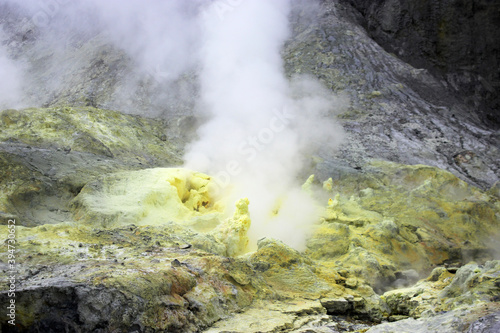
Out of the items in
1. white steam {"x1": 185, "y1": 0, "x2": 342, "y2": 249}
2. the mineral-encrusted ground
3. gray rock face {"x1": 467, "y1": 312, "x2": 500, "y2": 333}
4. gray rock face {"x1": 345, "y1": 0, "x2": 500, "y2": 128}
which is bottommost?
gray rock face {"x1": 467, "y1": 312, "x2": 500, "y2": 333}

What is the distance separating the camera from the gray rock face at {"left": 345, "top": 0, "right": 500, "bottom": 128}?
46.0ft

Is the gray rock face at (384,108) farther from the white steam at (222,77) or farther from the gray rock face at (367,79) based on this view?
the white steam at (222,77)

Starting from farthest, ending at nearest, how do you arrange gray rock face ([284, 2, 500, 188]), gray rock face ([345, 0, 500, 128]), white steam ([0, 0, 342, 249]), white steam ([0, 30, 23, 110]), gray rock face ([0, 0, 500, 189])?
gray rock face ([345, 0, 500, 128]) → white steam ([0, 30, 23, 110]) → gray rock face ([0, 0, 500, 189]) → gray rock face ([284, 2, 500, 188]) → white steam ([0, 0, 342, 249])

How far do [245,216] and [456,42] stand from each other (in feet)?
39.5

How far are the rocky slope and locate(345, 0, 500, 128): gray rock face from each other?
172cm

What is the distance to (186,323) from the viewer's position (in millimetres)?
3117

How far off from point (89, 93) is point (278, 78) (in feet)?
16.5

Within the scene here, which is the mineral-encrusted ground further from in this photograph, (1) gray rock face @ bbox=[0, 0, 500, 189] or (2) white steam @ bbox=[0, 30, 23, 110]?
(2) white steam @ bbox=[0, 30, 23, 110]

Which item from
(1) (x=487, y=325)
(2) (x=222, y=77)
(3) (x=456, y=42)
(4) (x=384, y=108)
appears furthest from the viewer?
(3) (x=456, y=42)

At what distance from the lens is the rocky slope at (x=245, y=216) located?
3.16m

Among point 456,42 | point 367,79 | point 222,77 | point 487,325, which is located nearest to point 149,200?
point 487,325

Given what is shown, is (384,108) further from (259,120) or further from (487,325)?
(487,325)

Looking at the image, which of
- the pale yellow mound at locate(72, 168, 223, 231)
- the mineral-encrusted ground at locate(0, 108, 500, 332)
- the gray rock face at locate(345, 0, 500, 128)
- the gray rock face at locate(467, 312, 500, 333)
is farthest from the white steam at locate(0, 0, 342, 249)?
the gray rock face at locate(345, 0, 500, 128)

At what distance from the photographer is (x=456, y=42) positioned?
14.2 metres
